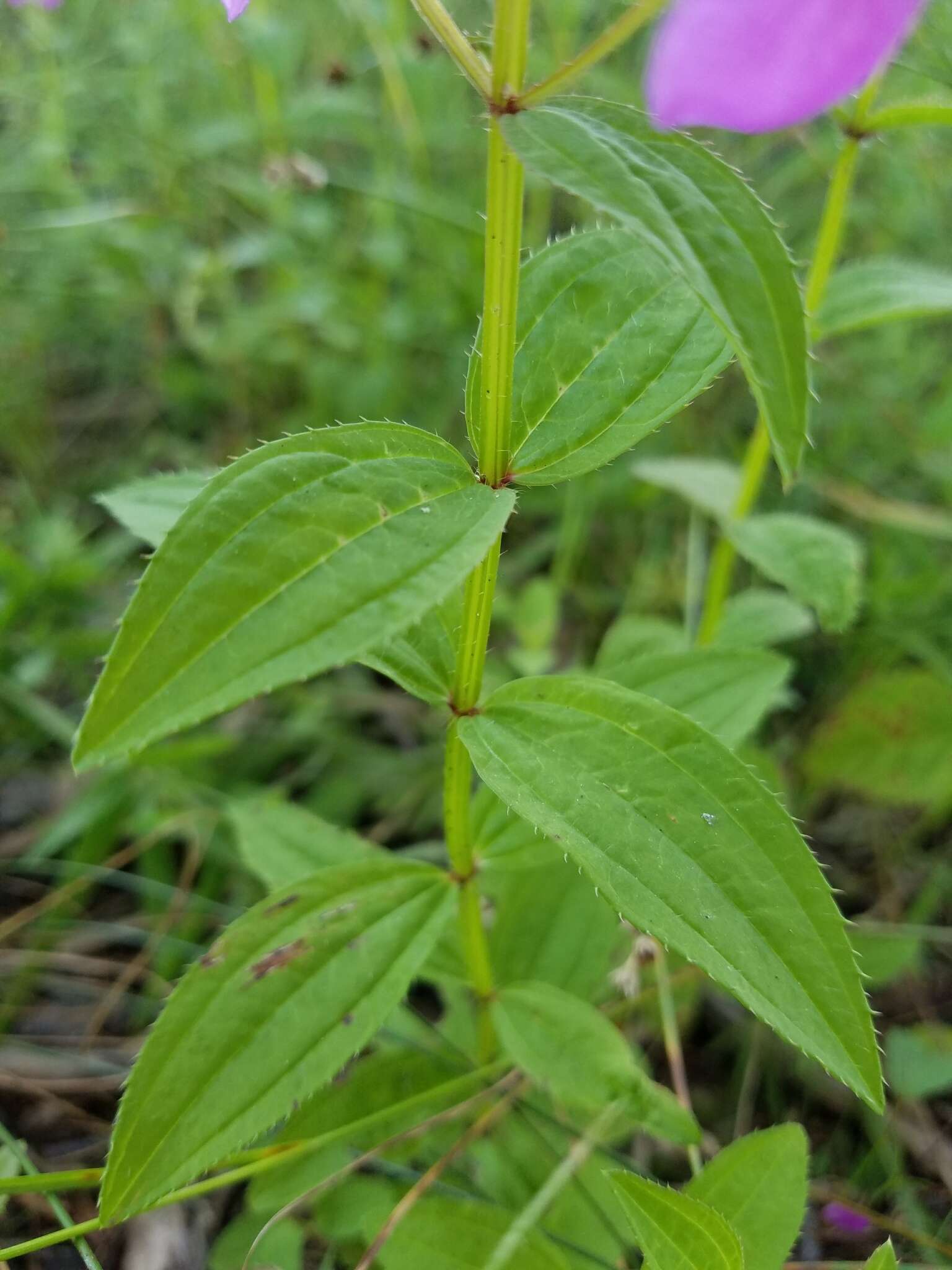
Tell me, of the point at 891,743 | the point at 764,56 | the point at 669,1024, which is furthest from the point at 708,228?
the point at 891,743

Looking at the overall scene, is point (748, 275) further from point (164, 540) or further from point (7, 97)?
point (7, 97)

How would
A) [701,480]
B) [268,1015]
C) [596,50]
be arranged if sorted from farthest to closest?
1. [701,480]
2. [268,1015]
3. [596,50]

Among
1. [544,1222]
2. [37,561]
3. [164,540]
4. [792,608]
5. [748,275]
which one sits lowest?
[544,1222]

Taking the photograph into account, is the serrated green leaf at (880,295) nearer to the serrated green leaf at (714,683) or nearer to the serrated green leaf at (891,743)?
the serrated green leaf at (714,683)

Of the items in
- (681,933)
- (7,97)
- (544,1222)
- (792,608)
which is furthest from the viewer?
(7,97)

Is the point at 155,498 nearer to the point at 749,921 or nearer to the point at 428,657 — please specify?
the point at 428,657

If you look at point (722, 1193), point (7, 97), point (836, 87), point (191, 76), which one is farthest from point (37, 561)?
point (836, 87)

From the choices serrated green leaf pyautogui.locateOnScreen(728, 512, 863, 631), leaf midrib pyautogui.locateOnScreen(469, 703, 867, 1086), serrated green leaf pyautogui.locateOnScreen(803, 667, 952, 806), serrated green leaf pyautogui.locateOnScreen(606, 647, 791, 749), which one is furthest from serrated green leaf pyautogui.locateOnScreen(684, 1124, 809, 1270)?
serrated green leaf pyautogui.locateOnScreen(803, 667, 952, 806)
